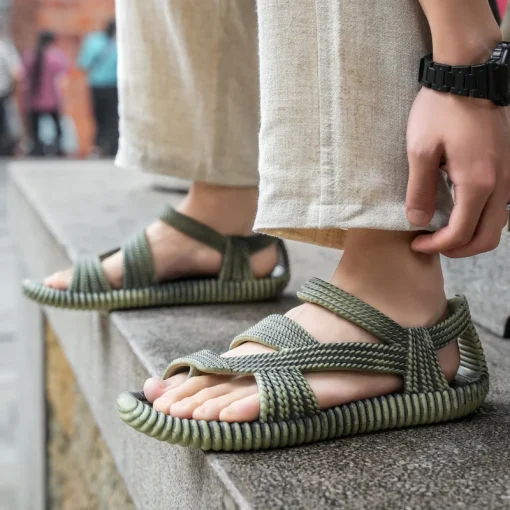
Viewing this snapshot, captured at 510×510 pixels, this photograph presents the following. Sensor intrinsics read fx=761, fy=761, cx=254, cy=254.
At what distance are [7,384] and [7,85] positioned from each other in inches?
173

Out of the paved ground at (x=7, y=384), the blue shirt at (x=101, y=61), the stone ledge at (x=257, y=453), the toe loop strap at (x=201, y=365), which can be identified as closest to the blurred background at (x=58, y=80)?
the blue shirt at (x=101, y=61)

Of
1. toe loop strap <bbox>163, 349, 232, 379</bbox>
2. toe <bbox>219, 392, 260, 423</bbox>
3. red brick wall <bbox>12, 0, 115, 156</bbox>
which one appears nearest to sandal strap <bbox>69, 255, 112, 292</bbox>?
A: toe loop strap <bbox>163, 349, 232, 379</bbox>

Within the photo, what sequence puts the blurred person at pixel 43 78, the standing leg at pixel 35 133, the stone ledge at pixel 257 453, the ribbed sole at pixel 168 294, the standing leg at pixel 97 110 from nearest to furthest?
the stone ledge at pixel 257 453 → the ribbed sole at pixel 168 294 → the standing leg at pixel 97 110 → the blurred person at pixel 43 78 → the standing leg at pixel 35 133

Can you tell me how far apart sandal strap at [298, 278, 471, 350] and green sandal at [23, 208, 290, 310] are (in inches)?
12.0

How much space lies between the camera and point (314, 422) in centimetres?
49

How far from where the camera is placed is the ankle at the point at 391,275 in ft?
1.79

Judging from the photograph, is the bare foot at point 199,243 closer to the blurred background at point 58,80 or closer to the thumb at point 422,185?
the thumb at point 422,185

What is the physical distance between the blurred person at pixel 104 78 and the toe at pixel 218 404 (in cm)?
544

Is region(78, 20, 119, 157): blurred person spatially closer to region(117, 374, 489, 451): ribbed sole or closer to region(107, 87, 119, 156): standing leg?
region(107, 87, 119, 156): standing leg

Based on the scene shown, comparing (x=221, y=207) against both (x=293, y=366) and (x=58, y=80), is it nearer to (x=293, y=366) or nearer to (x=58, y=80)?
(x=293, y=366)

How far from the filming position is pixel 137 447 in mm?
657

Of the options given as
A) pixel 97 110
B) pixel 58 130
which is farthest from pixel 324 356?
pixel 58 130

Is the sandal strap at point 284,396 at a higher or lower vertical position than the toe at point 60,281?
higher

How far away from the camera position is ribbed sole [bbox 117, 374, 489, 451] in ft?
1.55
